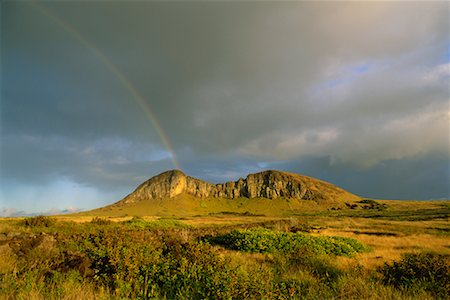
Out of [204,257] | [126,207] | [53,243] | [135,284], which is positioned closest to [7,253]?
[53,243]

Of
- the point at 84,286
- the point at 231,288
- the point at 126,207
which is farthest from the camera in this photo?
the point at 126,207

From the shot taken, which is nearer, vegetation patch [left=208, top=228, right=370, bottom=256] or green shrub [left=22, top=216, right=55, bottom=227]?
vegetation patch [left=208, top=228, right=370, bottom=256]

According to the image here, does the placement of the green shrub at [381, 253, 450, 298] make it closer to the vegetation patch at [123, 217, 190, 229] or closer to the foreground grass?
the foreground grass

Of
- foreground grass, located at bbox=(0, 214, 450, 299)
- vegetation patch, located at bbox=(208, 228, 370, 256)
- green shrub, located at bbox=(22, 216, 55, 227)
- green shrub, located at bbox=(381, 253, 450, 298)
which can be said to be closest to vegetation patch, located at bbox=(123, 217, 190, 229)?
green shrub, located at bbox=(22, 216, 55, 227)

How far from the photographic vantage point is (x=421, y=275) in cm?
876

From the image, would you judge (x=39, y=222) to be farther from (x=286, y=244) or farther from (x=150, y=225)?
(x=286, y=244)

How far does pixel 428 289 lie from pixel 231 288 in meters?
5.48

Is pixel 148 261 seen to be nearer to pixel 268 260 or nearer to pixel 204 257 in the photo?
pixel 204 257

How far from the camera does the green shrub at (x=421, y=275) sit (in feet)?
25.6

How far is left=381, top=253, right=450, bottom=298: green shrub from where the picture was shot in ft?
25.6

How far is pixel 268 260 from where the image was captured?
483 inches

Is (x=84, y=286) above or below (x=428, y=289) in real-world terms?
above

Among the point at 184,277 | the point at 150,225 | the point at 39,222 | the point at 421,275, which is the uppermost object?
the point at 184,277

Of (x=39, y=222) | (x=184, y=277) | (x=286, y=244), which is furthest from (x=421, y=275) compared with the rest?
(x=39, y=222)
